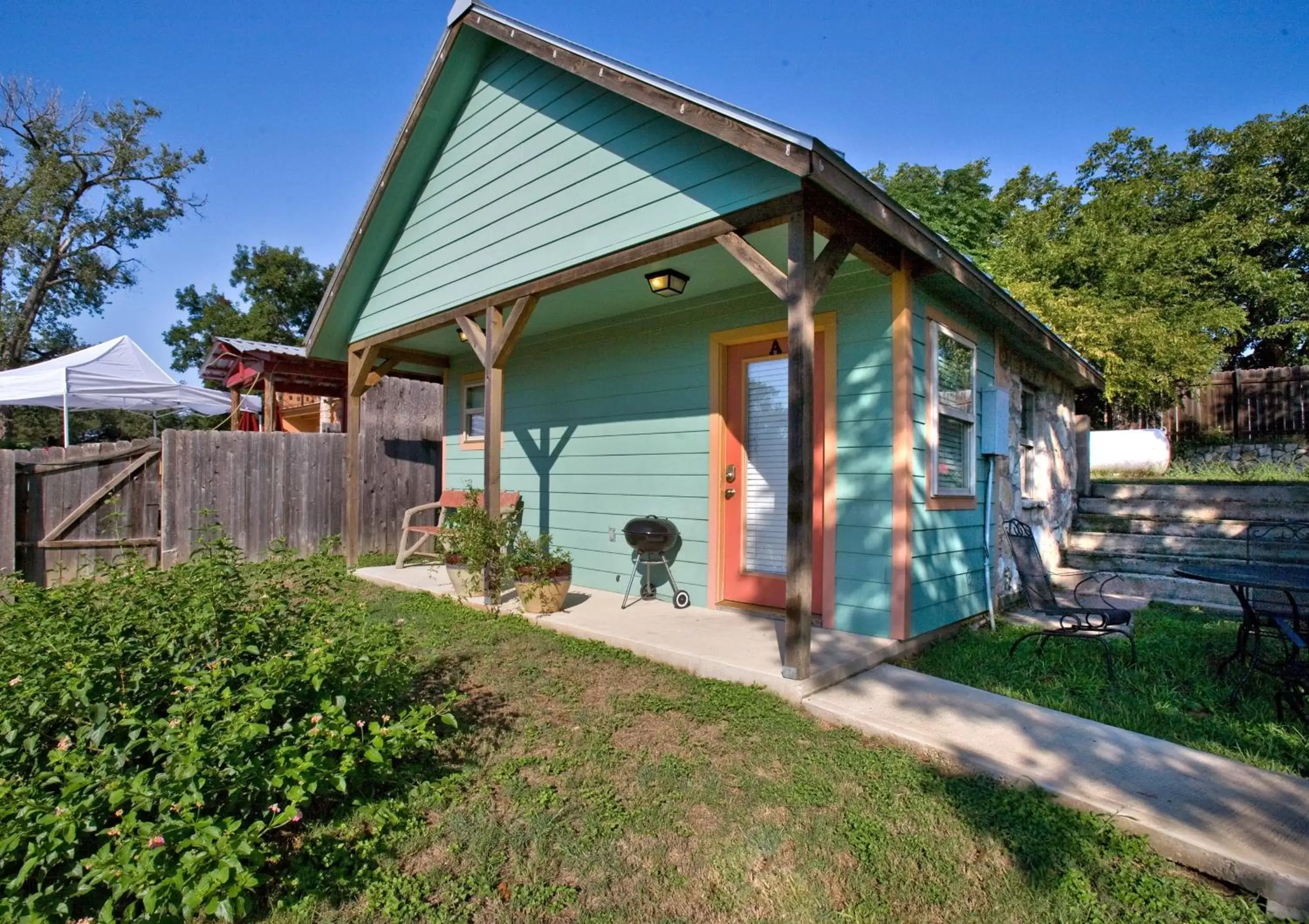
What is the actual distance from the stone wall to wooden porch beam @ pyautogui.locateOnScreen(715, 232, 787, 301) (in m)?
11.7

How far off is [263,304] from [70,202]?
31.1 ft

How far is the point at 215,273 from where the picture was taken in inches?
1156

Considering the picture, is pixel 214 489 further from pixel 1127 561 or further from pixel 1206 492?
pixel 1206 492

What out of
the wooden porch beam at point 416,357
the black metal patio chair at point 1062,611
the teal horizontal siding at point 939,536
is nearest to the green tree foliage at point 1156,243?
the teal horizontal siding at point 939,536

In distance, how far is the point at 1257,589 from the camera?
3.40 m

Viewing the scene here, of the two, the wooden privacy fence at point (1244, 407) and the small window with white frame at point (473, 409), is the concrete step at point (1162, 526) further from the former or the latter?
the small window with white frame at point (473, 409)

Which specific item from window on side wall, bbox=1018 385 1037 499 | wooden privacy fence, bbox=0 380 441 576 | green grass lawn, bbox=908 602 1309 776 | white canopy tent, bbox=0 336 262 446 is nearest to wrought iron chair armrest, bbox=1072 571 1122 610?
green grass lawn, bbox=908 602 1309 776

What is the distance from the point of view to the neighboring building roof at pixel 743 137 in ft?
10.6

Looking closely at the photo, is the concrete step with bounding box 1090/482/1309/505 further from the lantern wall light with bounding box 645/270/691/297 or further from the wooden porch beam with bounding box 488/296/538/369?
the wooden porch beam with bounding box 488/296/538/369

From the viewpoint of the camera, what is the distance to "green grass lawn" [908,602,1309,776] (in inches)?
115

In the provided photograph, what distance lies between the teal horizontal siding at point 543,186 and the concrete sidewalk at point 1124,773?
280 centimetres

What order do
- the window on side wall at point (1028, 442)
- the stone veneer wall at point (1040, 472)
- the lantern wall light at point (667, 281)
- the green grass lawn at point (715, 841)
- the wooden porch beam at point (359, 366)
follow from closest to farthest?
1. the green grass lawn at point (715, 841)
2. the lantern wall light at point (667, 281)
3. the stone veneer wall at point (1040, 472)
4. the window on side wall at point (1028, 442)
5. the wooden porch beam at point (359, 366)

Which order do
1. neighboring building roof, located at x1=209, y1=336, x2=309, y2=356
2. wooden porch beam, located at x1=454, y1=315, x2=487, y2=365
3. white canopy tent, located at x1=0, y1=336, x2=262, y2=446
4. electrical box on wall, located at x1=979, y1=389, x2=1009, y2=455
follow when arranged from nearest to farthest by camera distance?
electrical box on wall, located at x1=979, y1=389, x2=1009, y2=455 → wooden porch beam, located at x1=454, y1=315, x2=487, y2=365 → neighboring building roof, located at x1=209, y1=336, x2=309, y2=356 → white canopy tent, located at x1=0, y1=336, x2=262, y2=446

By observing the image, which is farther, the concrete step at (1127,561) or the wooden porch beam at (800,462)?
the concrete step at (1127,561)
